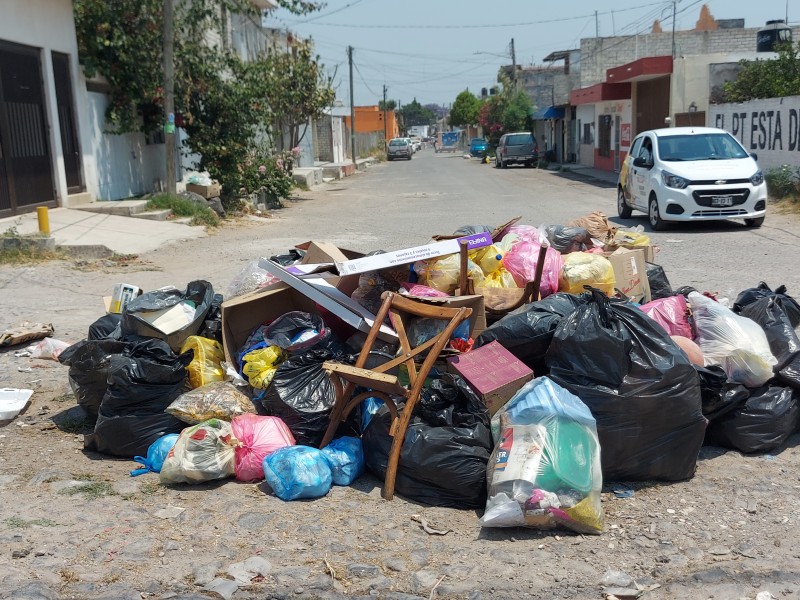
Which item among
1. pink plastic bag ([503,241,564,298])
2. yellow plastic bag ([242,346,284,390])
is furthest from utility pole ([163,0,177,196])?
yellow plastic bag ([242,346,284,390])

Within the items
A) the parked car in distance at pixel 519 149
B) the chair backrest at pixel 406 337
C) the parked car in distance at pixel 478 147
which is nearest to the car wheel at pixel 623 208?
the chair backrest at pixel 406 337

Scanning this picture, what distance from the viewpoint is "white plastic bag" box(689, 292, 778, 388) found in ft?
14.7

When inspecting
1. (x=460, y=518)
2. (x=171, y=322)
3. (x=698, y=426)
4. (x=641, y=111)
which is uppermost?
(x=641, y=111)

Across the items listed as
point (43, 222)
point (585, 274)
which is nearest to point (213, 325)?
point (585, 274)

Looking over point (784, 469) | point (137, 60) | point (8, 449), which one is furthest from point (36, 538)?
point (137, 60)

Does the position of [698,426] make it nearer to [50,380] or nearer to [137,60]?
[50,380]

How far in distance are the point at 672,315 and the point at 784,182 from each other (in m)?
13.7

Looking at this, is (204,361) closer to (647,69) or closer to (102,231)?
(102,231)

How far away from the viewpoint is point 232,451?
421cm

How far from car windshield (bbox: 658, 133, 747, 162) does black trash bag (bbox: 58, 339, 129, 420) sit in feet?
36.1

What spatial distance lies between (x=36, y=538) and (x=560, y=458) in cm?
234

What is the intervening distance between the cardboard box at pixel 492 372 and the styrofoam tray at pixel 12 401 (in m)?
2.82

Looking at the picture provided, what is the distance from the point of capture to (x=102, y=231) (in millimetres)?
13008

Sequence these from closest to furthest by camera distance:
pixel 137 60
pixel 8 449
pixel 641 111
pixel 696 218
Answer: pixel 8 449 < pixel 696 218 < pixel 137 60 < pixel 641 111
